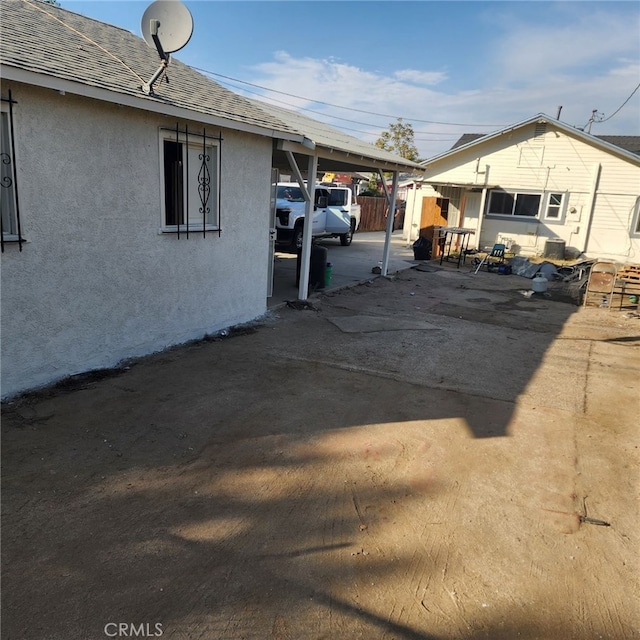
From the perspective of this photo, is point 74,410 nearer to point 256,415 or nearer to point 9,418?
point 9,418

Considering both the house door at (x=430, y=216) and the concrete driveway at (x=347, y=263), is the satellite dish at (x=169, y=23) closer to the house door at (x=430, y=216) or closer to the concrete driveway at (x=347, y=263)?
the concrete driveway at (x=347, y=263)

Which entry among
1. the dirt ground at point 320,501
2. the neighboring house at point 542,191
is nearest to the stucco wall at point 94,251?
the dirt ground at point 320,501

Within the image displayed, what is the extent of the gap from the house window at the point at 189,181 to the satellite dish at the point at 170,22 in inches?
40.9

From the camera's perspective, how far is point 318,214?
1841 cm

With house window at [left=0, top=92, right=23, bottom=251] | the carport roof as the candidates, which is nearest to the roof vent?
the carport roof

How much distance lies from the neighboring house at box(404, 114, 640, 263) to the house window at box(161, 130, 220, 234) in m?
13.2

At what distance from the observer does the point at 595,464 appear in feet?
13.5

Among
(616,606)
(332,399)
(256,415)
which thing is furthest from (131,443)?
(616,606)

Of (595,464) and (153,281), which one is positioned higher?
(153,281)

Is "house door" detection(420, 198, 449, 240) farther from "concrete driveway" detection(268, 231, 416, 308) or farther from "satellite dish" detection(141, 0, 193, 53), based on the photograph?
"satellite dish" detection(141, 0, 193, 53)

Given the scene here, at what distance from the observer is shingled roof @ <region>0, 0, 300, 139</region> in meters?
4.42

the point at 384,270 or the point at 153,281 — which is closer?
the point at 153,281

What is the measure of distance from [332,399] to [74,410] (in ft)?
8.27

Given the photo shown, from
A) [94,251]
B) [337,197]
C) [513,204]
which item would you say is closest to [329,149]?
[94,251]
